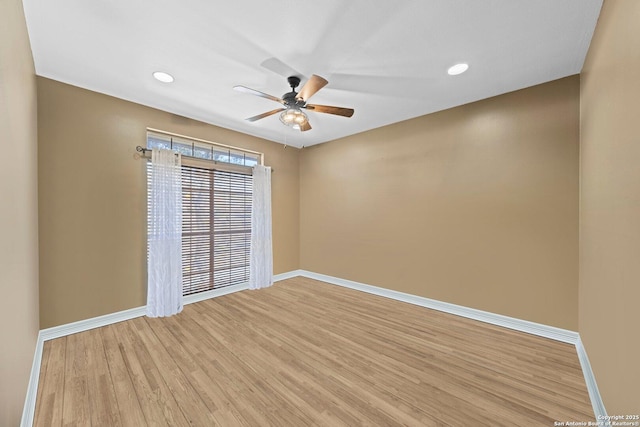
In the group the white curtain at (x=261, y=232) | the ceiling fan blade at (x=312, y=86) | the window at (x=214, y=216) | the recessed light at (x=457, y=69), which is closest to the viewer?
the ceiling fan blade at (x=312, y=86)

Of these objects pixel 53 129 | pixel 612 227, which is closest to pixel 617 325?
pixel 612 227

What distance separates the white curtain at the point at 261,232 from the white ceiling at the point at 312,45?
4.84 ft

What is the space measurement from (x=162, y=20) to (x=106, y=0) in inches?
11.8

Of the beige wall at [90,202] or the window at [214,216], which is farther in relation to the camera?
the window at [214,216]

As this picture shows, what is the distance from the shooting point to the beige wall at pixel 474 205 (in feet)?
7.86

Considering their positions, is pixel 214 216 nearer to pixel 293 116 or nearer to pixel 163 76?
pixel 163 76

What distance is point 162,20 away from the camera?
168cm

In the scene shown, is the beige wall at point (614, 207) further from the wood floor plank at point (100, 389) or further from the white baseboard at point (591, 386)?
the wood floor plank at point (100, 389)

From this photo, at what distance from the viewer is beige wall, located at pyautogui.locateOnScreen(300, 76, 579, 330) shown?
2.40 meters

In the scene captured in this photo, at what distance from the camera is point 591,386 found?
1698mm

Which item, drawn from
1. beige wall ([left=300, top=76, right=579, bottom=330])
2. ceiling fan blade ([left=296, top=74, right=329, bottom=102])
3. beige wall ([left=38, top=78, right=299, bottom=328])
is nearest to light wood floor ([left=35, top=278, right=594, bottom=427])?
beige wall ([left=38, top=78, right=299, bottom=328])

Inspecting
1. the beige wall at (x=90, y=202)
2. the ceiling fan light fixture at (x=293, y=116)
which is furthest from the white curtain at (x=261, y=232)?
the ceiling fan light fixture at (x=293, y=116)

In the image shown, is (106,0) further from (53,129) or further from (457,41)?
(457,41)

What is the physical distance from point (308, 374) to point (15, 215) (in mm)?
2233
